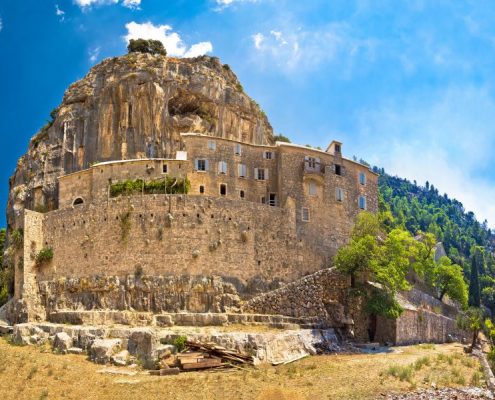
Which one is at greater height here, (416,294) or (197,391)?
(416,294)

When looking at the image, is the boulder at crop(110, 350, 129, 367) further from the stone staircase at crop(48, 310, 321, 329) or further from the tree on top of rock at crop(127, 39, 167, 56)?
the tree on top of rock at crop(127, 39, 167, 56)

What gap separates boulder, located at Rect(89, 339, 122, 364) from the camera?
120ft

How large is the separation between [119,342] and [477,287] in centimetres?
8442

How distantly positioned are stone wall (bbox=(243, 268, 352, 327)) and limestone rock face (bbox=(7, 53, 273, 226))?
74.2 ft

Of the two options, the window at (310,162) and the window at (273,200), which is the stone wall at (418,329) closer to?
the window at (273,200)

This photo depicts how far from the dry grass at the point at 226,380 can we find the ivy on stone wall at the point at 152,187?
17921mm

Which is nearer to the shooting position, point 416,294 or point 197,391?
point 197,391

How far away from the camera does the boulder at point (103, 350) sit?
36625 mm

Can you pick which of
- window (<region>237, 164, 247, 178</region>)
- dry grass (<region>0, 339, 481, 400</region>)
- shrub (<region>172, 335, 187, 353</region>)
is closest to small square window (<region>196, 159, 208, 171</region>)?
window (<region>237, 164, 247, 178</region>)

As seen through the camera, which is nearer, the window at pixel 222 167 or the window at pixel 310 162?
the window at pixel 222 167

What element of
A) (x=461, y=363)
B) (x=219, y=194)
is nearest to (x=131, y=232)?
(x=219, y=194)

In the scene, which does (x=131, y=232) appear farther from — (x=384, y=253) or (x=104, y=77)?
(x=104, y=77)

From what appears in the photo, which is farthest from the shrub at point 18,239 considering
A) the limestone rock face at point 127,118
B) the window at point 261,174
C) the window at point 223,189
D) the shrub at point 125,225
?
the window at point 261,174

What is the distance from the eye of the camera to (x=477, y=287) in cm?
10862
